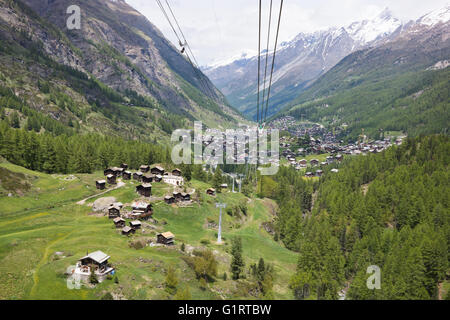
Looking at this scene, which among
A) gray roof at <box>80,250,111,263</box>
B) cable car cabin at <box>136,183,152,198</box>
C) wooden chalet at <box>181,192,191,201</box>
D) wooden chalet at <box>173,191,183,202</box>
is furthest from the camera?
wooden chalet at <box>181,192,191,201</box>

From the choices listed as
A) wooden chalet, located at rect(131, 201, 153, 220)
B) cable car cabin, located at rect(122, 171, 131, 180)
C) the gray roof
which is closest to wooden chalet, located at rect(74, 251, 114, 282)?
the gray roof

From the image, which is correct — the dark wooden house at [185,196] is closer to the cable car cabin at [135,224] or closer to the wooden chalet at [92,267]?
the cable car cabin at [135,224]

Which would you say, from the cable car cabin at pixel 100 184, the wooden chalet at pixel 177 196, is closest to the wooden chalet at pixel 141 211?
the wooden chalet at pixel 177 196

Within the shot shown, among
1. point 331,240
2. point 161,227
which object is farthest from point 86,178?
point 331,240

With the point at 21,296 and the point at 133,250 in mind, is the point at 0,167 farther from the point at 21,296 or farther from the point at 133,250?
the point at 21,296

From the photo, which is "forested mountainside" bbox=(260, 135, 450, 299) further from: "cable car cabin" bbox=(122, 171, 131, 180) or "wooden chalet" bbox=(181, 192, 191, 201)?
"cable car cabin" bbox=(122, 171, 131, 180)

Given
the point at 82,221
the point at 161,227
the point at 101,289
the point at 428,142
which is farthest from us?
the point at 428,142

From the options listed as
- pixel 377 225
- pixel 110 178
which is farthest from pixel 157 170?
pixel 377 225
